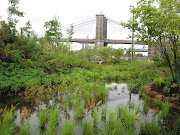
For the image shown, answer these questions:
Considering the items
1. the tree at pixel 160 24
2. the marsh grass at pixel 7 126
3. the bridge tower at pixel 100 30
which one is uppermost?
the bridge tower at pixel 100 30

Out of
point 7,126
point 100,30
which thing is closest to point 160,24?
point 7,126

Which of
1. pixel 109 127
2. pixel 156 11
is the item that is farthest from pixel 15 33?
pixel 109 127

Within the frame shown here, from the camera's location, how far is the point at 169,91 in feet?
18.8

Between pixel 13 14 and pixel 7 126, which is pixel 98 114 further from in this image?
pixel 13 14

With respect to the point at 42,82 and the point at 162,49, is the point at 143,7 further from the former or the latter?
the point at 42,82

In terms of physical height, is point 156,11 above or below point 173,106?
above

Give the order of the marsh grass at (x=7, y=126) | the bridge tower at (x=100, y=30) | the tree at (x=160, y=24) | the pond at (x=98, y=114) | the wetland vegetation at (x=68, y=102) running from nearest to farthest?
the marsh grass at (x=7, y=126) < the wetland vegetation at (x=68, y=102) < the pond at (x=98, y=114) < the tree at (x=160, y=24) < the bridge tower at (x=100, y=30)

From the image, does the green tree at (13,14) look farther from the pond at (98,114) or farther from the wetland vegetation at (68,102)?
the pond at (98,114)

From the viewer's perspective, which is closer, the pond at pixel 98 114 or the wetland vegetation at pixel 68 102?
the wetland vegetation at pixel 68 102

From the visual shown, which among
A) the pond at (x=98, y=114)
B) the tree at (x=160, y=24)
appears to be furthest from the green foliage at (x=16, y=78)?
the tree at (x=160, y=24)

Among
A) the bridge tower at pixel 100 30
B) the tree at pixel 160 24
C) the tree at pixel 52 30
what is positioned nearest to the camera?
the tree at pixel 160 24

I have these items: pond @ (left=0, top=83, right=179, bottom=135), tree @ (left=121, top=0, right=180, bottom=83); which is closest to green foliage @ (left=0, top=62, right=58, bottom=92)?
pond @ (left=0, top=83, right=179, bottom=135)

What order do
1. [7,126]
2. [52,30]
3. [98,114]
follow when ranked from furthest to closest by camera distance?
[52,30] < [98,114] < [7,126]

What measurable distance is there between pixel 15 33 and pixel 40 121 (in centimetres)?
859
